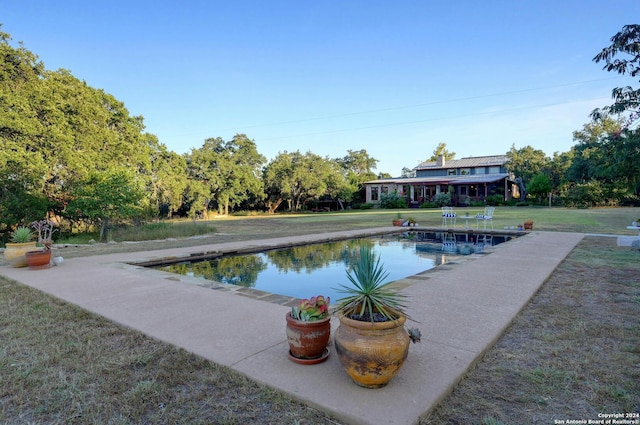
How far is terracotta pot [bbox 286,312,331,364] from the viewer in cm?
258

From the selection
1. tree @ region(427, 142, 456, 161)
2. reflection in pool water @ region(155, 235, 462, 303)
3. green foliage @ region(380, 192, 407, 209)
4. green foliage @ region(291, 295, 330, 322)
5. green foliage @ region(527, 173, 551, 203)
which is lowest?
reflection in pool water @ region(155, 235, 462, 303)

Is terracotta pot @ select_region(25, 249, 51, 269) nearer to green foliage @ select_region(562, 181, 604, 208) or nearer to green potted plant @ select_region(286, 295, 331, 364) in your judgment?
green potted plant @ select_region(286, 295, 331, 364)

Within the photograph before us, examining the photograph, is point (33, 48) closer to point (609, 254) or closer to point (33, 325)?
point (33, 325)

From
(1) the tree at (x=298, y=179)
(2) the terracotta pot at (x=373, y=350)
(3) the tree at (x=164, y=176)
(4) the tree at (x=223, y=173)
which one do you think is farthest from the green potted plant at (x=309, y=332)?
(1) the tree at (x=298, y=179)

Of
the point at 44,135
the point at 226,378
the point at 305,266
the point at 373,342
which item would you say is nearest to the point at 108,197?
the point at 44,135

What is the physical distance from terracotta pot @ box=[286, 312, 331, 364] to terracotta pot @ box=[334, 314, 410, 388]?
375mm

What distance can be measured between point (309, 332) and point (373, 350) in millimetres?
592

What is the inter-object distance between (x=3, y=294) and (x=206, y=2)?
44.5 ft

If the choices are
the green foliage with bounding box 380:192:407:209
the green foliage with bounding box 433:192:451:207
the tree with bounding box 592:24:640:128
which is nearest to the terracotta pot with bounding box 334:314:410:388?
the tree with bounding box 592:24:640:128

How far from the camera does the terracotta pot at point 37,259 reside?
6480mm

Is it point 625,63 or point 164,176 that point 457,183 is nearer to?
point 164,176

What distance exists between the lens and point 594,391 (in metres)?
2.27

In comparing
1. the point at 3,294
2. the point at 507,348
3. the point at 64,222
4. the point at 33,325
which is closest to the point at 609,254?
the point at 507,348

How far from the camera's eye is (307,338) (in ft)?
8.46
